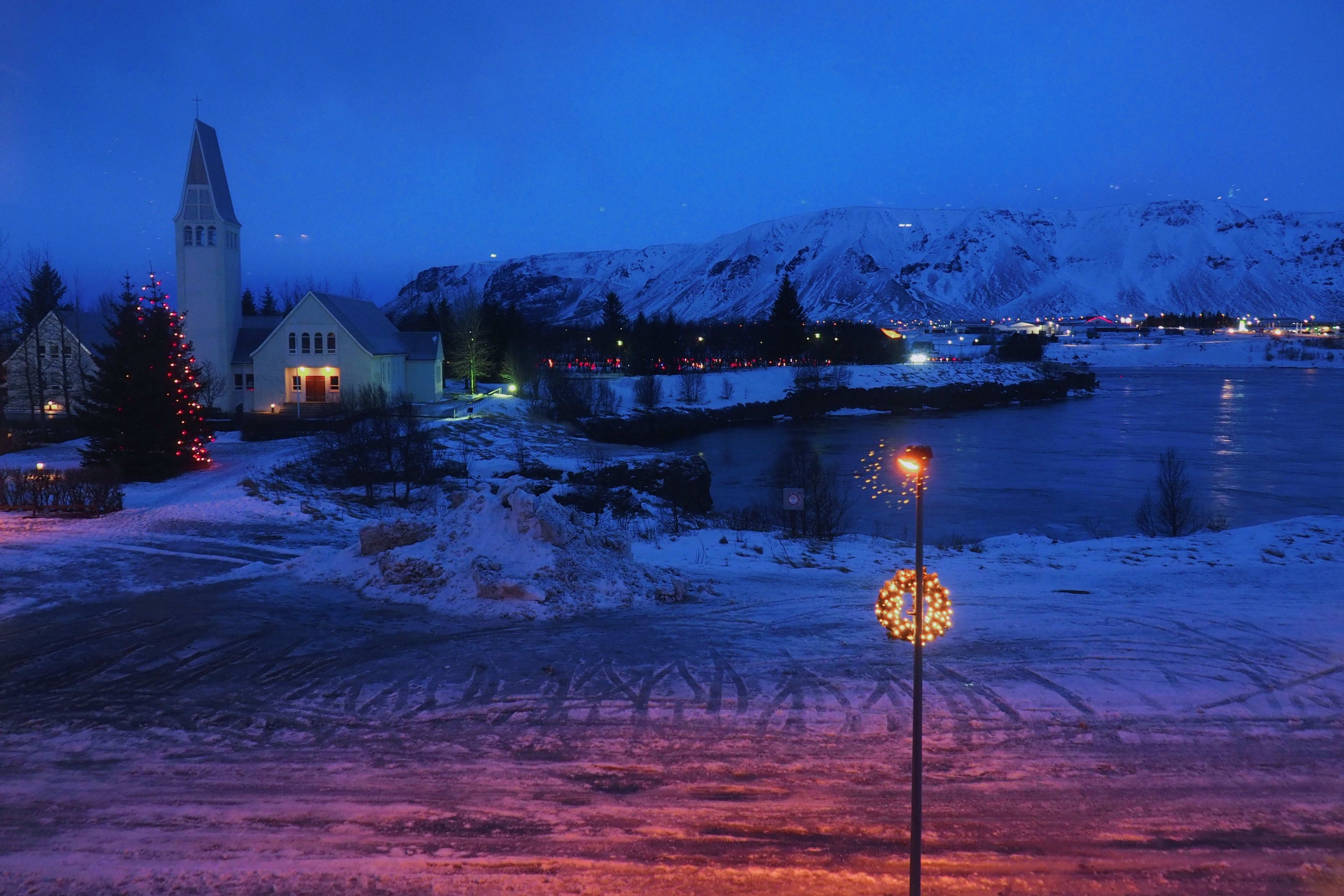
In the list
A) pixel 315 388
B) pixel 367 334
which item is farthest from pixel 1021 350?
pixel 315 388

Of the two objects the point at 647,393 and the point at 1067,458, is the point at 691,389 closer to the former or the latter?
the point at 647,393

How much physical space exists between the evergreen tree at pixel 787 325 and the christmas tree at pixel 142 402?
72563mm

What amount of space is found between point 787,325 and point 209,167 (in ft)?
208

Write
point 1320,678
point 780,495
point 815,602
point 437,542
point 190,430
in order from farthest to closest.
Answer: point 780,495
point 190,430
point 437,542
point 815,602
point 1320,678

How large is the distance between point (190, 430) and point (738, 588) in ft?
64.7

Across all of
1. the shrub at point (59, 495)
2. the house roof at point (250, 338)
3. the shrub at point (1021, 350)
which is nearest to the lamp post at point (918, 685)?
the shrub at point (59, 495)

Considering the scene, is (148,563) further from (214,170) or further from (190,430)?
(214,170)

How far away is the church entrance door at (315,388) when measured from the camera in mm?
43125

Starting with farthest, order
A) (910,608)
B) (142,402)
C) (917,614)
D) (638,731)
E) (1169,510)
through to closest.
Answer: (1169,510)
(142,402)
(638,731)
(910,608)
(917,614)

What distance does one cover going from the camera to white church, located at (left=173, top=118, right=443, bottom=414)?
135 ft

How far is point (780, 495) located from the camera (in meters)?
34.0

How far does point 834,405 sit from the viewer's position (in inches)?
3172

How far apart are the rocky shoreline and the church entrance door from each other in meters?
16.4

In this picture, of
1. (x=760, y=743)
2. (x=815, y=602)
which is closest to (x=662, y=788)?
(x=760, y=743)
